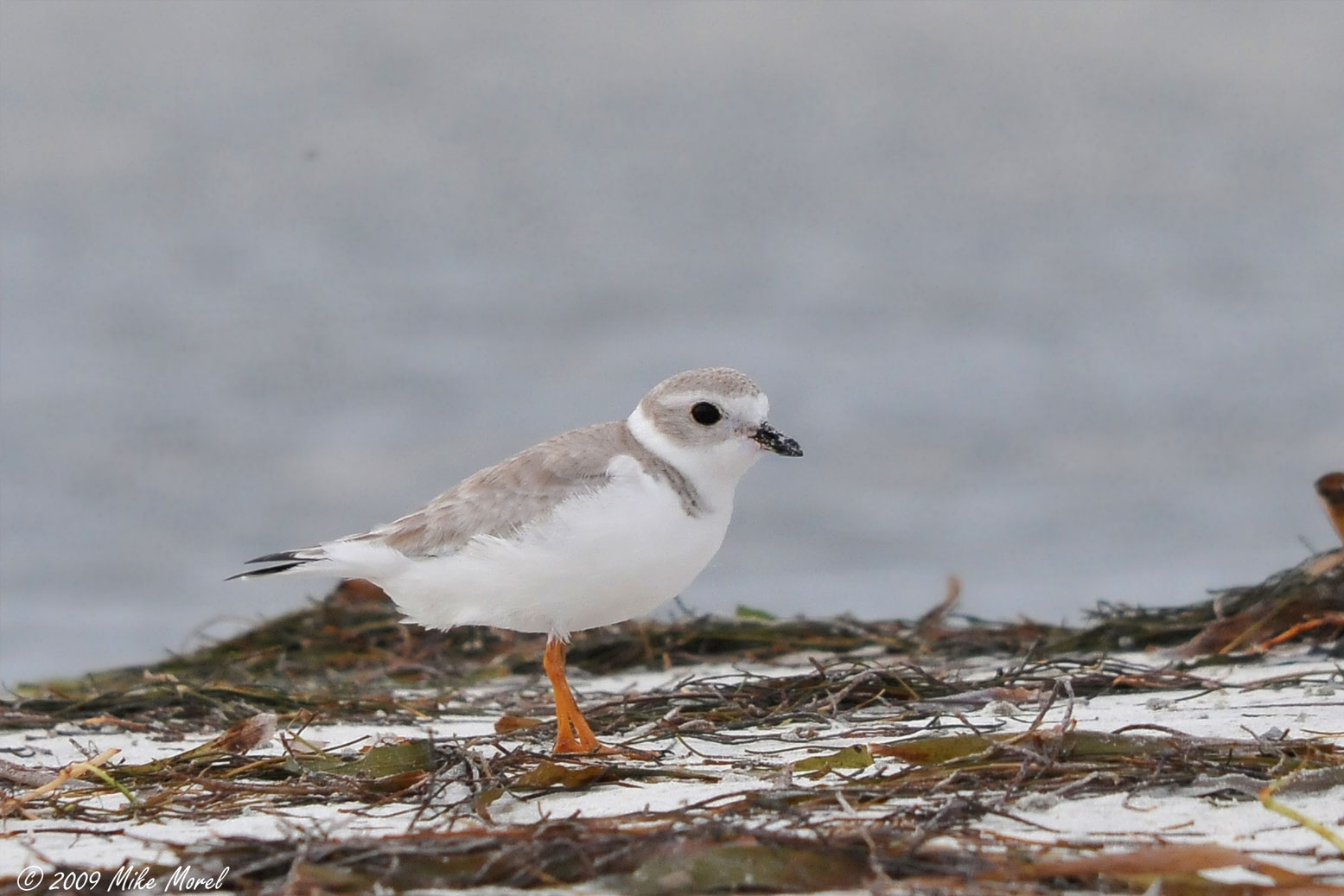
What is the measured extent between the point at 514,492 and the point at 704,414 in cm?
56

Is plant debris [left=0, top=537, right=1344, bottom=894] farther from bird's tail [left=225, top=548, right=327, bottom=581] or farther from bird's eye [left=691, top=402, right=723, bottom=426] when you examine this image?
bird's eye [left=691, top=402, right=723, bottom=426]

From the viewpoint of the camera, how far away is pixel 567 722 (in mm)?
3568

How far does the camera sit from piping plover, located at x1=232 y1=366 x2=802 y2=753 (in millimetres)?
3605

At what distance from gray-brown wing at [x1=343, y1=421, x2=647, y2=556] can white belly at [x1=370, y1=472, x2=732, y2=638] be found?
49 mm

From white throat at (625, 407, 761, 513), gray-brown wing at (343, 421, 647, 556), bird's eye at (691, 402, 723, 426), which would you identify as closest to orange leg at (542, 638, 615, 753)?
gray-brown wing at (343, 421, 647, 556)

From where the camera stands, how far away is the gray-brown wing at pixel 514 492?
12.2 feet

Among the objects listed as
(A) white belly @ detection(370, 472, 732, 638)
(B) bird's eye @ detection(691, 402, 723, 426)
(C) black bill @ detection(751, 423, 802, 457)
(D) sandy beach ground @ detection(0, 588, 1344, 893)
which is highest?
(B) bird's eye @ detection(691, 402, 723, 426)

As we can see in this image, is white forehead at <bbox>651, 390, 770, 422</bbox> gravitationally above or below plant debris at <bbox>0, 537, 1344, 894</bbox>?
above

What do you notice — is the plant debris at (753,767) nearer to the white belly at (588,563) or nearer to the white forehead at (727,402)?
the white belly at (588,563)

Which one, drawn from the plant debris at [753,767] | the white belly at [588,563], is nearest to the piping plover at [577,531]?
the white belly at [588,563]

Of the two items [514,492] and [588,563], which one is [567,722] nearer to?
[588,563]

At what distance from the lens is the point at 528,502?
12.3 ft

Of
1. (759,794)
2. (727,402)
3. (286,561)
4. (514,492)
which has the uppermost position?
(727,402)

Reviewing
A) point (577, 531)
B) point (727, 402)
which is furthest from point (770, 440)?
point (577, 531)
